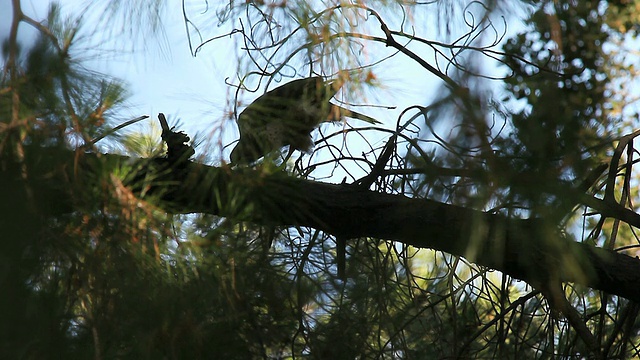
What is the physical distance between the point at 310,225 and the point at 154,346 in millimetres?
536

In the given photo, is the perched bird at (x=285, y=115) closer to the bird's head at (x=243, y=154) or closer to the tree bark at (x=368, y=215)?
the bird's head at (x=243, y=154)

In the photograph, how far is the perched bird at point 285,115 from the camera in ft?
5.16

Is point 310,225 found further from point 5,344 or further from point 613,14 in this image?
point 613,14

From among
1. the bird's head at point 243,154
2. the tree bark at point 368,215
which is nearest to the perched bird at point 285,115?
the bird's head at point 243,154

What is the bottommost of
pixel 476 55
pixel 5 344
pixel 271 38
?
pixel 5 344

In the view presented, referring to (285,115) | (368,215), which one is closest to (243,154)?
(285,115)

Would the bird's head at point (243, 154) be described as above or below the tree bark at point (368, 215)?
above

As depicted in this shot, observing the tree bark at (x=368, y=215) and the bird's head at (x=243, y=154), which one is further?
the bird's head at (x=243, y=154)

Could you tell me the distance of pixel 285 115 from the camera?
1.63 meters

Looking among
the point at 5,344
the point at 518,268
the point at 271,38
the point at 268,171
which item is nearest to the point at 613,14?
the point at 518,268

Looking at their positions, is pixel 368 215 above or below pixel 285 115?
below

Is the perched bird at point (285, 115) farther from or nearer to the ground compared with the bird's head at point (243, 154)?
farther from the ground

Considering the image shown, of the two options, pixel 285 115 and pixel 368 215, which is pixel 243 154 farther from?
pixel 368 215

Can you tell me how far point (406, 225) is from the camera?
1.67 meters
